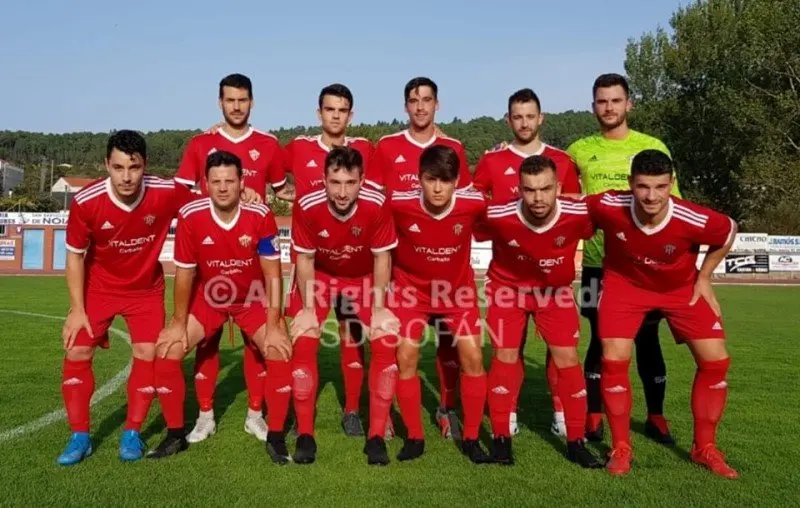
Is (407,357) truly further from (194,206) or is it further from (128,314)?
(128,314)

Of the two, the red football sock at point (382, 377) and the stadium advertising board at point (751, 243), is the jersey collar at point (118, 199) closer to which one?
the red football sock at point (382, 377)

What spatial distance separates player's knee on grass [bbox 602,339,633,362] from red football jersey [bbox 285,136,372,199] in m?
2.53

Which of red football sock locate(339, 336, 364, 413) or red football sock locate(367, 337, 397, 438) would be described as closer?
red football sock locate(367, 337, 397, 438)

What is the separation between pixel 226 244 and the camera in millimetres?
4816

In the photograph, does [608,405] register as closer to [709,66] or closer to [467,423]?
[467,423]

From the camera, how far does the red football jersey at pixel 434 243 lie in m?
4.75

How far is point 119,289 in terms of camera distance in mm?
4855

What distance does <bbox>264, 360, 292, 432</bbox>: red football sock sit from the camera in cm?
478

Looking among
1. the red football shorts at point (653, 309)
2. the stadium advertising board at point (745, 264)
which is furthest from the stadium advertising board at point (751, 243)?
the red football shorts at point (653, 309)

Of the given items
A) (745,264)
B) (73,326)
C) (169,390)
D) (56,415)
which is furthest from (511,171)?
(745,264)

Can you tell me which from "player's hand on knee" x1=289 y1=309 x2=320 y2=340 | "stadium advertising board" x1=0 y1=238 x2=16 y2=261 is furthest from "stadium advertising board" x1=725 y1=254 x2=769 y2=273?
"stadium advertising board" x1=0 y1=238 x2=16 y2=261

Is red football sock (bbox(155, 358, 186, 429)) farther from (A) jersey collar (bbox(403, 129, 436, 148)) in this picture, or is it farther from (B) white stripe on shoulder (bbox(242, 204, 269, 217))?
(A) jersey collar (bbox(403, 129, 436, 148))

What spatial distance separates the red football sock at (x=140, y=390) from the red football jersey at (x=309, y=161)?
1917 mm

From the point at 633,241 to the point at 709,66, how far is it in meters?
39.4
